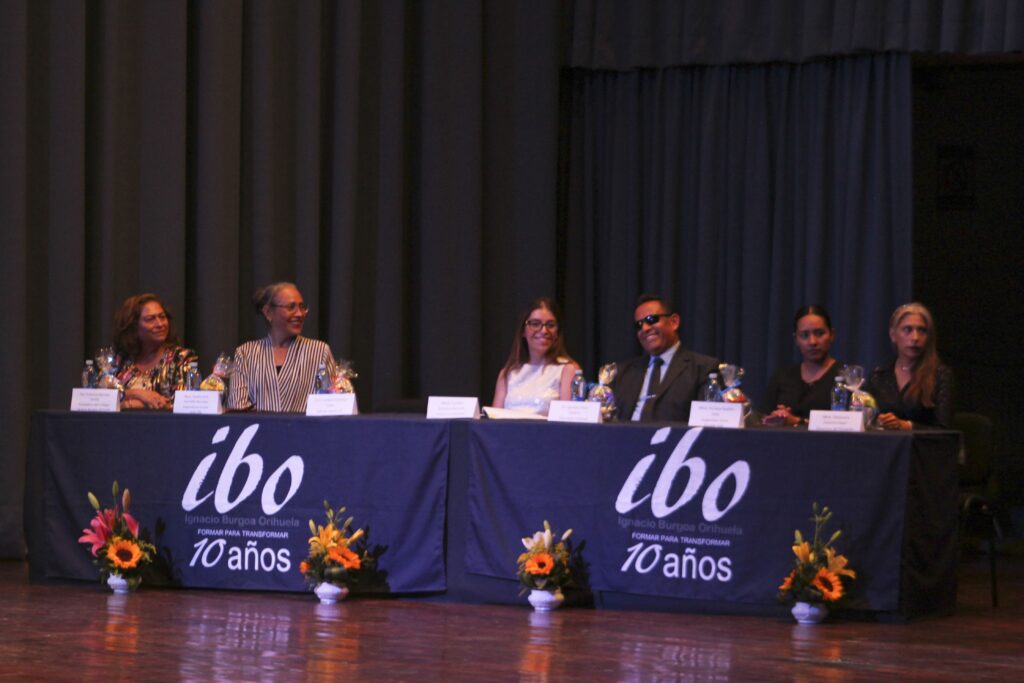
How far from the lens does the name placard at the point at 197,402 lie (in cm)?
538

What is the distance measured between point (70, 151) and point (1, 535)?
5.70ft

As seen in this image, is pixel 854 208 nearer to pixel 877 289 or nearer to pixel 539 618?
pixel 877 289

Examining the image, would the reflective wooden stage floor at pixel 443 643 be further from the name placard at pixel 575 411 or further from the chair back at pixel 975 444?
the chair back at pixel 975 444

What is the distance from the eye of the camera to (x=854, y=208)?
7.62 m

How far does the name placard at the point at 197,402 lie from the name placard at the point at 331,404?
1.13ft

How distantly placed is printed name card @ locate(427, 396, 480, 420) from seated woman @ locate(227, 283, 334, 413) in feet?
2.79

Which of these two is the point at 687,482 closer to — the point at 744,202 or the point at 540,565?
the point at 540,565

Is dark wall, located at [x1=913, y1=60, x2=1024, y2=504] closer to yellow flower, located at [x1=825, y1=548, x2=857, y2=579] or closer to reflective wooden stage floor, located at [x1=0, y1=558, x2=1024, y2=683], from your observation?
reflective wooden stage floor, located at [x1=0, y1=558, x2=1024, y2=683]

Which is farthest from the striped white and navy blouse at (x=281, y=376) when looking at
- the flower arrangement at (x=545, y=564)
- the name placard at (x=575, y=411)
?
the flower arrangement at (x=545, y=564)

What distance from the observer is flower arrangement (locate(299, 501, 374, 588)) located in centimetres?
508

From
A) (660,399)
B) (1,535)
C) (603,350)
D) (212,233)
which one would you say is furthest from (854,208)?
(1,535)

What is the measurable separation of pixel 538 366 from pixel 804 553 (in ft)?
5.13

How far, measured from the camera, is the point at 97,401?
5484mm

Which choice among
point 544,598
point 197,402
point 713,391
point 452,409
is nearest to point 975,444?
point 713,391
